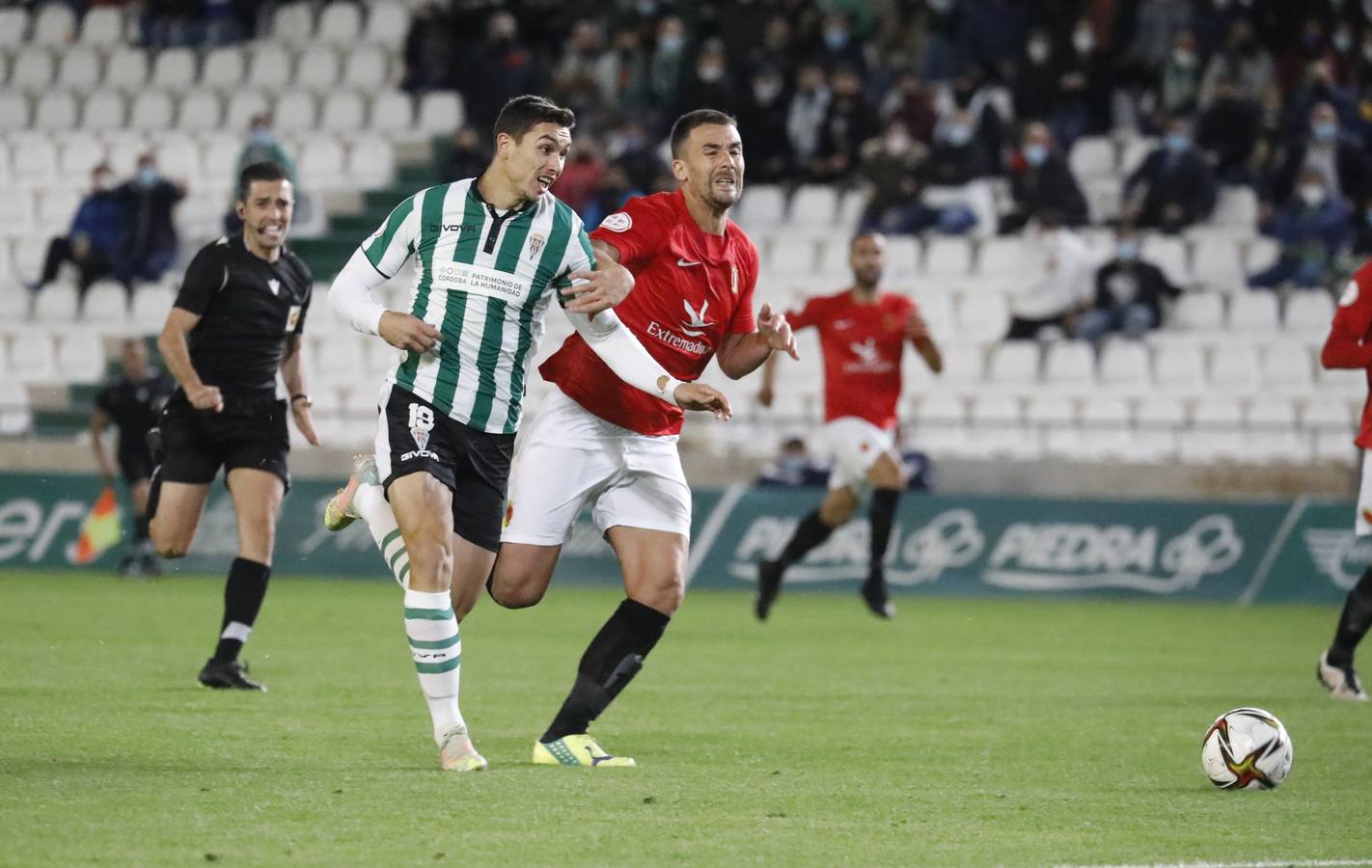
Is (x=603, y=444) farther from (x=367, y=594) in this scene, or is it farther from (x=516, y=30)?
(x=516, y=30)

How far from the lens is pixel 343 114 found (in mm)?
24234

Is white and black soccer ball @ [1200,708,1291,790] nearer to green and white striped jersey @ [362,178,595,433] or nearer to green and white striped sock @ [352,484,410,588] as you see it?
green and white striped jersey @ [362,178,595,433]

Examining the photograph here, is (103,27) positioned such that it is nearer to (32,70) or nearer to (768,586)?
(32,70)

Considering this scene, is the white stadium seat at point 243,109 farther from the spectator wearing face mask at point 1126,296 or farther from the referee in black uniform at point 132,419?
the spectator wearing face mask at point 1126,296

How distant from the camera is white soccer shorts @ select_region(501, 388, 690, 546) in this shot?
7508mm

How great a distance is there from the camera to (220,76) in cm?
2512

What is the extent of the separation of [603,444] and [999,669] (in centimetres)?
470

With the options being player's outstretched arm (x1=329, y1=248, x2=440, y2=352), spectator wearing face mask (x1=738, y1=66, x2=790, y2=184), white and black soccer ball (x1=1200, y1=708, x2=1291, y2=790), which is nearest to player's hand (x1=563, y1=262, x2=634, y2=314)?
player's outstretched arm (x1=329, y1=248, x2=440, y2=352)

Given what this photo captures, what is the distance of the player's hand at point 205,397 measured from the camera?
9.23 metres

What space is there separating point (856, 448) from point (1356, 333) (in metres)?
4.86

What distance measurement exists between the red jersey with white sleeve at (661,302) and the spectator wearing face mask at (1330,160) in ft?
46.1

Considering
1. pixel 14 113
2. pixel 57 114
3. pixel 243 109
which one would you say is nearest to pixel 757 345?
pixel 243 109

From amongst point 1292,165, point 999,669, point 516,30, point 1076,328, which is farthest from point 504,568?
point 516,30

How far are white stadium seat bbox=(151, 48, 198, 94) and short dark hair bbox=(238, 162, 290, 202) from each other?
16653mm
